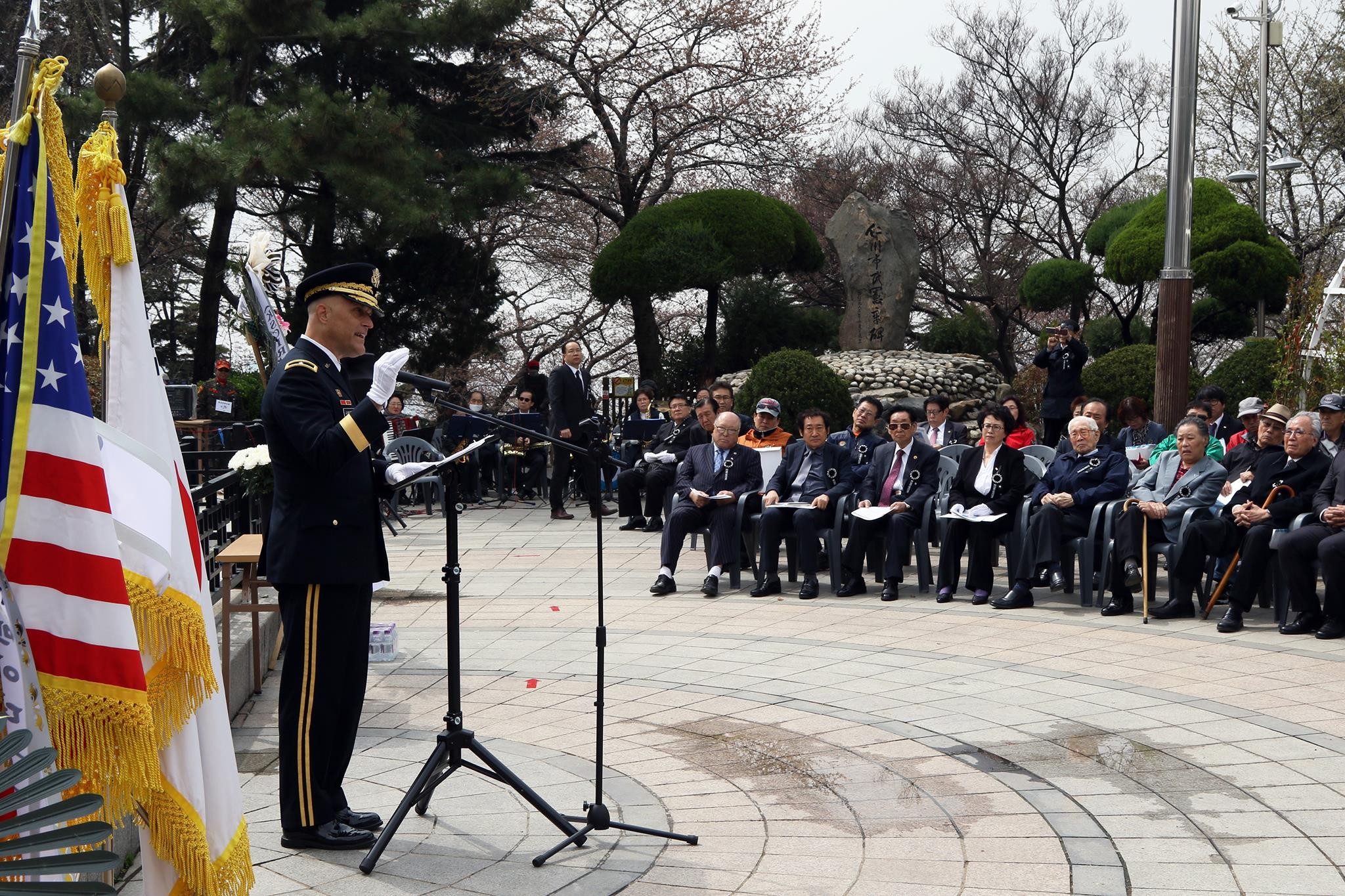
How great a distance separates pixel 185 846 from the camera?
3137 mm

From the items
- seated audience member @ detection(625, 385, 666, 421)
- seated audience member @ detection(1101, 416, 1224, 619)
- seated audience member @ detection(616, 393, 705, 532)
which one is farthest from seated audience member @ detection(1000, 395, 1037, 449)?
seated audience member @ detection(625, 385, 666, 421)

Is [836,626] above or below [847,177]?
below

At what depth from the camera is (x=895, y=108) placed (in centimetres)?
2827

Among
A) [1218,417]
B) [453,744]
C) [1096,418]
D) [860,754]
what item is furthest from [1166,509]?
[453,744]

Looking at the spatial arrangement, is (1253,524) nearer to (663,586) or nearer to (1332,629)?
(1332,629)

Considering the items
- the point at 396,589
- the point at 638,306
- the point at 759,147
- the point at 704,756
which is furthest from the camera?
the point at 759,147

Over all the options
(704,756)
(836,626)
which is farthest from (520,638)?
(704,756)

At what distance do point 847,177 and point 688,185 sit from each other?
5.07m

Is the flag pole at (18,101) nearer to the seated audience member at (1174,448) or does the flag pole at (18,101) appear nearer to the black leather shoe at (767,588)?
the black leather shoe at (767,588)

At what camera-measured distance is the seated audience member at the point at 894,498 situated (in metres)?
9.25

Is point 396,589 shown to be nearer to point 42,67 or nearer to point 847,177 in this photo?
point 42,67

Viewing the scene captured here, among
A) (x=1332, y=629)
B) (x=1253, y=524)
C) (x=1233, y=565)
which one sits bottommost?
(x=1332, y=629)

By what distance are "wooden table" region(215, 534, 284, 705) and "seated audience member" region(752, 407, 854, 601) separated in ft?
12.9

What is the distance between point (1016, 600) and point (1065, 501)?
2.50 ft
